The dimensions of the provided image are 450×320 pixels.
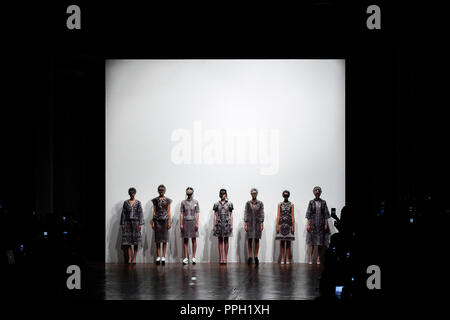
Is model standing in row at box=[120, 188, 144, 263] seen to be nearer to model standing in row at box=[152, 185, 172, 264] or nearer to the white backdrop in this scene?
model standing in row at box=[152, 185, 172, 264]

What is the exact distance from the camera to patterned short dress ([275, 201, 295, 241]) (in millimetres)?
9797

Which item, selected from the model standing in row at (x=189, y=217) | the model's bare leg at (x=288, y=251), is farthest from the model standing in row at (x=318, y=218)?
the model standing in row at (x=189, y=217)

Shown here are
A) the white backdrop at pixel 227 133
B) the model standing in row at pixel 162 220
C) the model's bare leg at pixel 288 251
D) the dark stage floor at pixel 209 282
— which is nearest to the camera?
the dark stage floor at pixel 209 282

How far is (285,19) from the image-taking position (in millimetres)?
6977

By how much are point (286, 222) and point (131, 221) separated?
112 inches

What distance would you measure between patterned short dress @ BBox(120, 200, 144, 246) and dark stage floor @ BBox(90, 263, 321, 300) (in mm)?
487

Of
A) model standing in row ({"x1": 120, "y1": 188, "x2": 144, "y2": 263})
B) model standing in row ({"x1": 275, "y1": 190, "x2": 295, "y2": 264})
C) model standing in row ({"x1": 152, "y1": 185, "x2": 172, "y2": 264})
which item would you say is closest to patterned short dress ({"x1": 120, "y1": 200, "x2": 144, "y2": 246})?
model standing in row ({"x1": 120, "y1": 188, "x2": 144, "y2": 263})

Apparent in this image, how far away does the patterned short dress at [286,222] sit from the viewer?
32.1 ft

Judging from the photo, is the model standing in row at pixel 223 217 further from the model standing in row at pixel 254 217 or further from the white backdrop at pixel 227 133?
the white backdrop at pixel 227 133

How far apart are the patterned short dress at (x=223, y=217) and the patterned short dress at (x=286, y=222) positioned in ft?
3.09

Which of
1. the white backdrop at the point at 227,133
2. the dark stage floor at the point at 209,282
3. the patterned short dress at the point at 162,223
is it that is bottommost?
the dark stage floor at the point at 209,282

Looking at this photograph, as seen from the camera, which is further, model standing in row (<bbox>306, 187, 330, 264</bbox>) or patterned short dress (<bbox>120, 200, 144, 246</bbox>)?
model standing in row (<bbox>306, 187, 330, 264</bbox>)

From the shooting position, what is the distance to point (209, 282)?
7406mm
